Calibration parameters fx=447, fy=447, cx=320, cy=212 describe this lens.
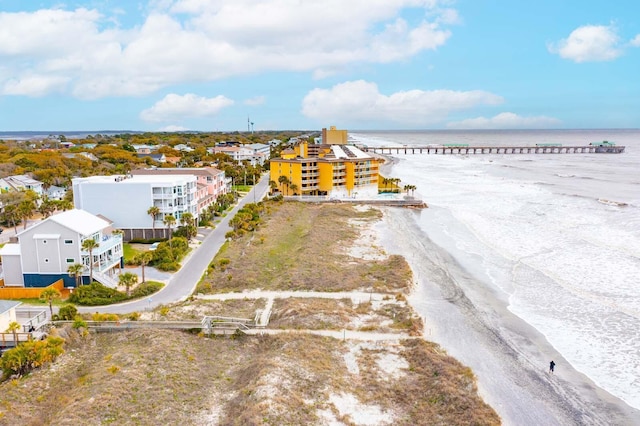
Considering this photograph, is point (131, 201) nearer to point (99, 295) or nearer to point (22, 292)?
point (22, 292)

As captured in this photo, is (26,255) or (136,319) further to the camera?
(26,255)

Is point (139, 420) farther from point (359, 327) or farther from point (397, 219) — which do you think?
point (397, 219)

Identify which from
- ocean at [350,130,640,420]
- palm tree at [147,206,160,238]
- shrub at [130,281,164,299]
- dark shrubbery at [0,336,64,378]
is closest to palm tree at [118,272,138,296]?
shrub at [130,281,164,299]

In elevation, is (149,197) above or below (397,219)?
above

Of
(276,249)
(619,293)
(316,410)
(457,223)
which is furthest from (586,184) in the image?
(316,410)

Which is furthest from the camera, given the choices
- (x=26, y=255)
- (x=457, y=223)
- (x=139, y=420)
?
(x=457, y=223)

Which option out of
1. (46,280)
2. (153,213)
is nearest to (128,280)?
(46,280)
